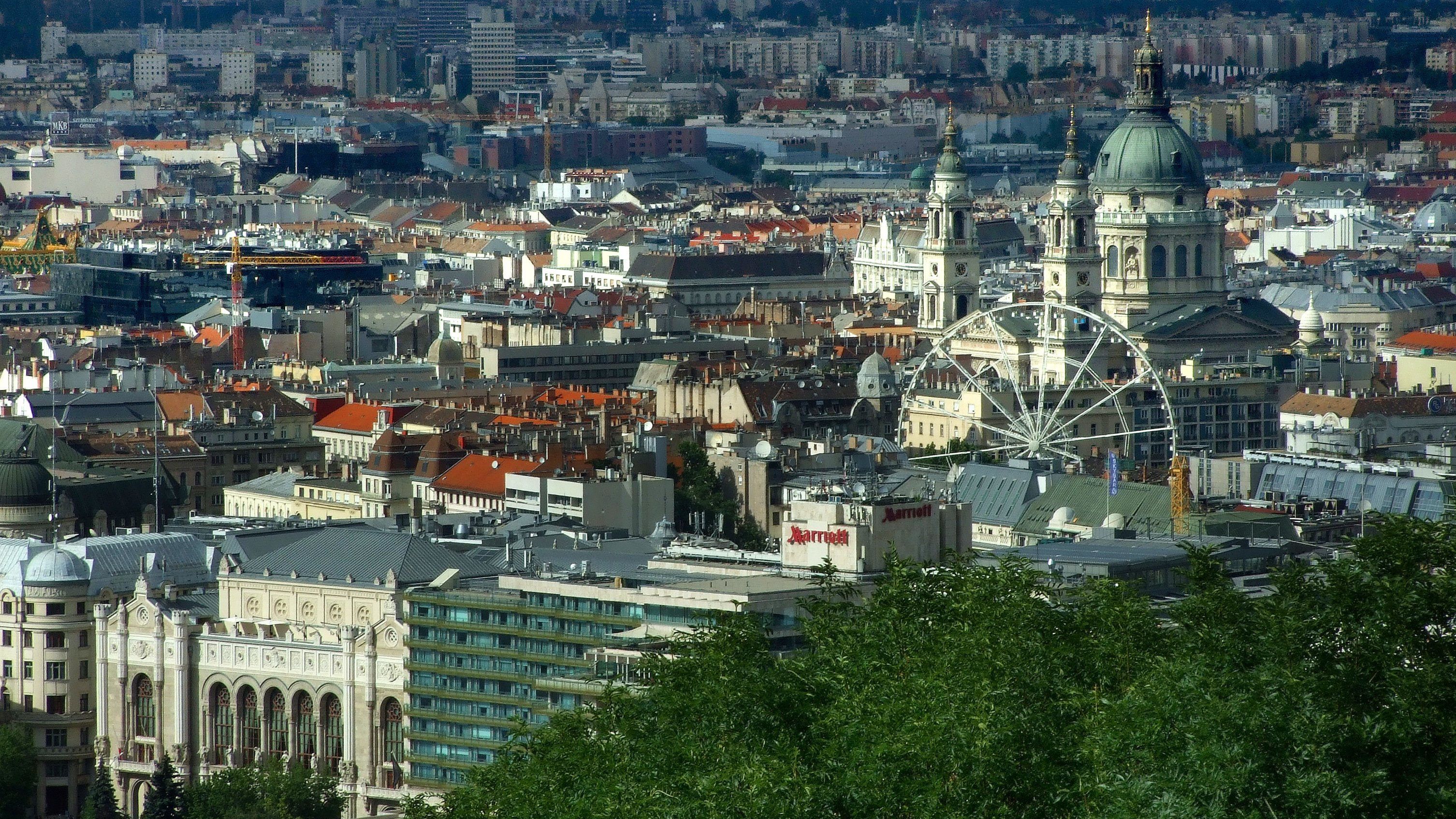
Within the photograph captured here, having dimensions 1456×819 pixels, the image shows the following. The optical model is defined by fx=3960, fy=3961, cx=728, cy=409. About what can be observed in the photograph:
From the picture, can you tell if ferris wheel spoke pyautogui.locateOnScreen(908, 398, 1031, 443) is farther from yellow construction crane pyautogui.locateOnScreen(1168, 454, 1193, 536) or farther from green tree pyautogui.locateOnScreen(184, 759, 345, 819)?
green tree pyautogui.locateOnScreen(184, 759, 345, 819)

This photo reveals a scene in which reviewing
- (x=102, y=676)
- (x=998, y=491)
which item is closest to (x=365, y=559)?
(x=102, y=676)

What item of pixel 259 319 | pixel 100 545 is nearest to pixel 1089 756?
pixel 100 545

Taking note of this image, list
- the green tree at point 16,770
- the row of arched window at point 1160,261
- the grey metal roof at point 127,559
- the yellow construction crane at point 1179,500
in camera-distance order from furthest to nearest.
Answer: the row of arched window at point 1160,261, the yellow construction crane at point 1179,500, the grey metal roof at point 127,559, the green tree at point 16,770

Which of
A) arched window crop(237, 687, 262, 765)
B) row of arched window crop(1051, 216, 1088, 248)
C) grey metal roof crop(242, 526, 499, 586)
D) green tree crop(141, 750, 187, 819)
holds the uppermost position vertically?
row of arched window crop(1051, 216, 1088, 248)

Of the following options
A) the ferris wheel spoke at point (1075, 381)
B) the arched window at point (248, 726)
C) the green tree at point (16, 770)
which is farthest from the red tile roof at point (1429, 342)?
the green tree at point (16, 770)

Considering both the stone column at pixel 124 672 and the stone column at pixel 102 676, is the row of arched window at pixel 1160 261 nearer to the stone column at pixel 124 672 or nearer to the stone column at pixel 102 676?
the stone column at pixel 102 676

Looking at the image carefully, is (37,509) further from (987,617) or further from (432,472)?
(987,617)

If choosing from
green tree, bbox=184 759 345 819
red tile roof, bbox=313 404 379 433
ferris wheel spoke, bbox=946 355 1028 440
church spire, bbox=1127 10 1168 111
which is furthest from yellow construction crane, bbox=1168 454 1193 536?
church spire, bbox=1127 10 1168 111

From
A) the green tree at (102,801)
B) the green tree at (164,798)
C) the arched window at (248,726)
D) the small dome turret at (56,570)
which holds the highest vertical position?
the small dome turret at (56,570)
